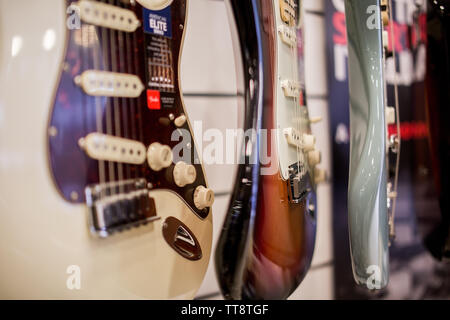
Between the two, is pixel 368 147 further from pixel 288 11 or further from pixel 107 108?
pixel 107 108

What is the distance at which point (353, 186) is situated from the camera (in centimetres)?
74

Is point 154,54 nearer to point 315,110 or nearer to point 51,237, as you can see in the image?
point 51,237

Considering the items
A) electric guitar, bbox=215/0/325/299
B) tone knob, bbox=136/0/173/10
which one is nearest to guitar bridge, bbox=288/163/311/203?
electric guitar, bbox=215/0/325/299

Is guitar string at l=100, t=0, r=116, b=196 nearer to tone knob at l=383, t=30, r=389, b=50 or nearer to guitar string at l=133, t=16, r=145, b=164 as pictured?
guitar string at l=133, t=16, r=145, b=164

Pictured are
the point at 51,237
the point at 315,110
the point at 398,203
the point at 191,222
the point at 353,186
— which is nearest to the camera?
the point at 51,237

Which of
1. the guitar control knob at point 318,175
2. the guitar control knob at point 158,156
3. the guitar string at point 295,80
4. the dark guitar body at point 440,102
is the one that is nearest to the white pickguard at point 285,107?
the guitar string at point 295,80

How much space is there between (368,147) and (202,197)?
325mm

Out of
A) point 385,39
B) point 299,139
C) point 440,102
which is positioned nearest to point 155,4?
point 299,139

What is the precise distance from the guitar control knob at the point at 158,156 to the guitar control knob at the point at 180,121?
5 centimetres

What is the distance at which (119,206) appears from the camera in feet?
1.71

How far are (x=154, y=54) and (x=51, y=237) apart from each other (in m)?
0.28

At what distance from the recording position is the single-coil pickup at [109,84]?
0.50 metres

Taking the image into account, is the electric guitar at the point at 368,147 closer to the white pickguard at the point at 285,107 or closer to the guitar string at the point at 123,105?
the white pickguard at the point at 285,107

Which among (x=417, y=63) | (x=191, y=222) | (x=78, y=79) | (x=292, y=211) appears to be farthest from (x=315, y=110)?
(x=78, y=79)
